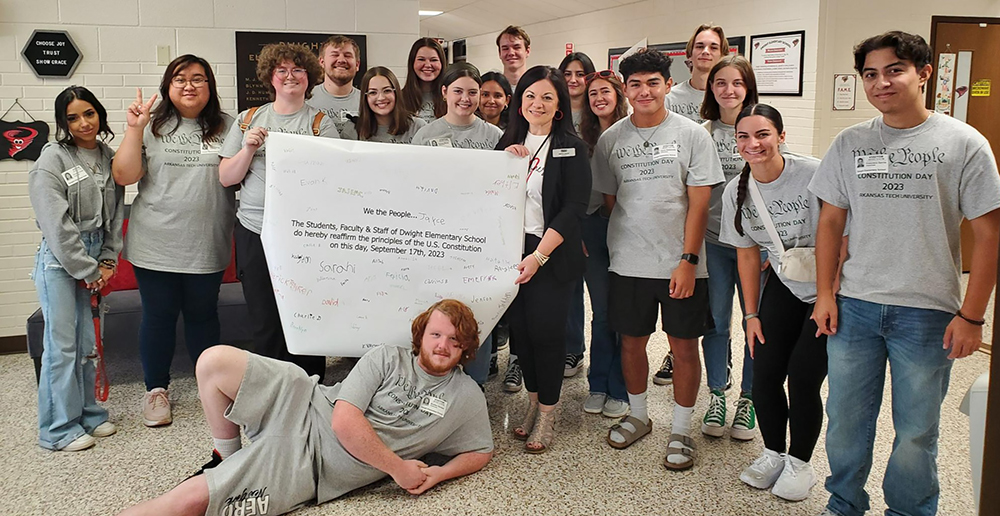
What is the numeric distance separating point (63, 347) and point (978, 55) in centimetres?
622

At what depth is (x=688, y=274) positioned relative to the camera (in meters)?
2.82

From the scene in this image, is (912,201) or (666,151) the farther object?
(666,151)

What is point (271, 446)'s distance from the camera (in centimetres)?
254

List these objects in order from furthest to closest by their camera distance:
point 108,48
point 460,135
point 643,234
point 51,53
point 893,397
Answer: point 108,48 → point 51,53 → point 460,135 → point 643,234 → point 893,397

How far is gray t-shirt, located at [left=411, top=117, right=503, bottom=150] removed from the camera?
3227 mm

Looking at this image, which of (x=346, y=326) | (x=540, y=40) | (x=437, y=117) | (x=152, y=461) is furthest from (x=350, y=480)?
(x=540, y=40)

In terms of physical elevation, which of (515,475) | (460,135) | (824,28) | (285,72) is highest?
(824,28)

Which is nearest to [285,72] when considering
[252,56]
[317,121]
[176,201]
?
[317,121]

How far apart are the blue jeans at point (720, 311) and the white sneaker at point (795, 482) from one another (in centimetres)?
49

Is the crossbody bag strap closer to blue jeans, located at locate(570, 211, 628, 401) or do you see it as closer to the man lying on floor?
blue jeans, located at locate(570, 211, 628, 401)

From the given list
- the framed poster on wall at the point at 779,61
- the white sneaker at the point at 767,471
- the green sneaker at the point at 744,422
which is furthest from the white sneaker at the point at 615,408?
the framed poster on wall at the point at 779,61

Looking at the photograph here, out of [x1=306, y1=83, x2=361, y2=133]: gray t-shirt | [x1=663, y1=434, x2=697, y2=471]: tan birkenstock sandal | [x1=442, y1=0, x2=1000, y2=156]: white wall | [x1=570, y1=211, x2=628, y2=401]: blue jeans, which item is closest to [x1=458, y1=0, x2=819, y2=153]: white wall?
[x1=442, y1=0, x2=1000, y2=156]: white wall

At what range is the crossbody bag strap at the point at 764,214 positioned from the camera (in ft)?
8.27

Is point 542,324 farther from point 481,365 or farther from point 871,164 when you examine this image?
point 871,164
